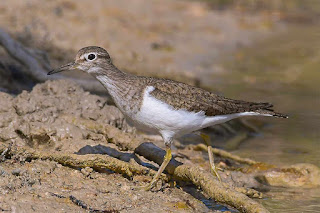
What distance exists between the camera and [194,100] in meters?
6.48

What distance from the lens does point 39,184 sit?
565 cm

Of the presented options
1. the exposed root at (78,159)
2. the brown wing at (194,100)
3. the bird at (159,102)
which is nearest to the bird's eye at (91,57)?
the bird at (159,102)

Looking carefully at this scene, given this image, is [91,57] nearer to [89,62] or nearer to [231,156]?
[89,62]

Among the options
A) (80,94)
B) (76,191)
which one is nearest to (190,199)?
→ (76,191)

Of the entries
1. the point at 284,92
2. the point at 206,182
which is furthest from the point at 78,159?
the point at 284,92

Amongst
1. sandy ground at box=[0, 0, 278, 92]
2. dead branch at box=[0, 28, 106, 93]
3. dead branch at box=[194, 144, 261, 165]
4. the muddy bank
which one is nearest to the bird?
the muddy bank

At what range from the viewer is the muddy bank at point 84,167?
5.55 meters

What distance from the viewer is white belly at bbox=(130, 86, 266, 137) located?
608 centimetres

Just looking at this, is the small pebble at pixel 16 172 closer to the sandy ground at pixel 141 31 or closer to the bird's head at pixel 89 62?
the bird's head at pixel 89 62

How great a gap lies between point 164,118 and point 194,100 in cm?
56

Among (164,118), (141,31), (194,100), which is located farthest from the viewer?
(141,31)

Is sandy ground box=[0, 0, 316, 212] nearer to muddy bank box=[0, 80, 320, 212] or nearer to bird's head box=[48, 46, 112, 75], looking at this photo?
muddy bank box=[0, 80, 320, 212]

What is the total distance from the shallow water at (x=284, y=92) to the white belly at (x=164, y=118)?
51.9 inches

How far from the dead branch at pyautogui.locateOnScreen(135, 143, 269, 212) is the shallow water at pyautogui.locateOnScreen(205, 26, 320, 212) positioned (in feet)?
2.76
